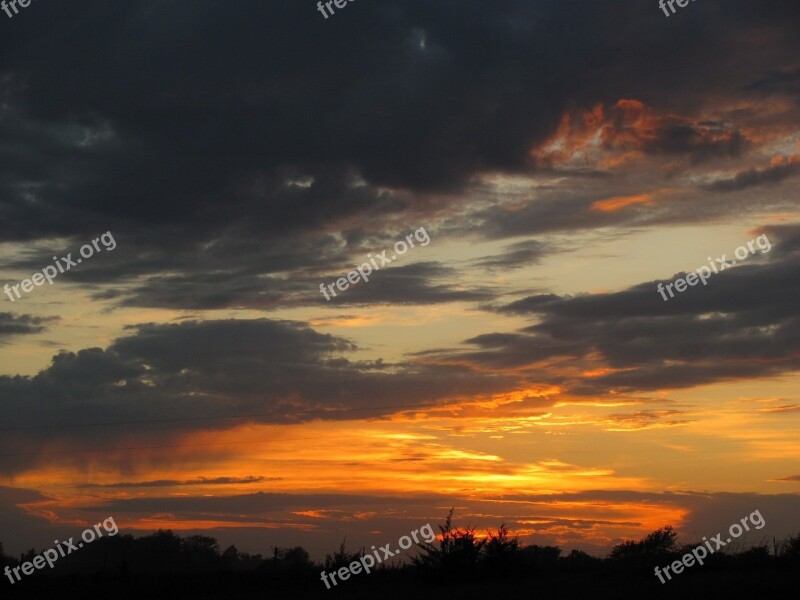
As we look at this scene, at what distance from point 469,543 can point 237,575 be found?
1285 centimetres

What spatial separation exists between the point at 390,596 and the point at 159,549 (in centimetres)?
9344

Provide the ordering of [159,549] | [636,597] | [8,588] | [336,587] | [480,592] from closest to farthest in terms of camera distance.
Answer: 1. [636,597]
2. [480,592]
3. [336,587]
4. [8,588]
5. [159,549]

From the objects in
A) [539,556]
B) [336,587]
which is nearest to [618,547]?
[539,556]

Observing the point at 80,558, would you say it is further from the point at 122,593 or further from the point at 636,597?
the point at 636,597

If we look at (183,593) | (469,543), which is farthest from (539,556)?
(183,593)

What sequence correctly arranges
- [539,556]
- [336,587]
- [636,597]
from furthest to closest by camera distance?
[539,556] < [336,587] < [636,597]

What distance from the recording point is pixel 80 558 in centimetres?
13262

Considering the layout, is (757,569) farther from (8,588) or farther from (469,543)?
(8,588)

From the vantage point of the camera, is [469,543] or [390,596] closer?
[390,596]

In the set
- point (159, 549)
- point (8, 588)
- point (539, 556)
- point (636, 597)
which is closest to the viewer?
point (636, 597)

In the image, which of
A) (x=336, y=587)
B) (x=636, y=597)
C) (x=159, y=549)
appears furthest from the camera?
(x=159, y=549)

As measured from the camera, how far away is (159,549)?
408 ft

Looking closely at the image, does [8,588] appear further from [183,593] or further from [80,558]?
[80,558]

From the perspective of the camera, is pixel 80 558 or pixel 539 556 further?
pixel 80 558
